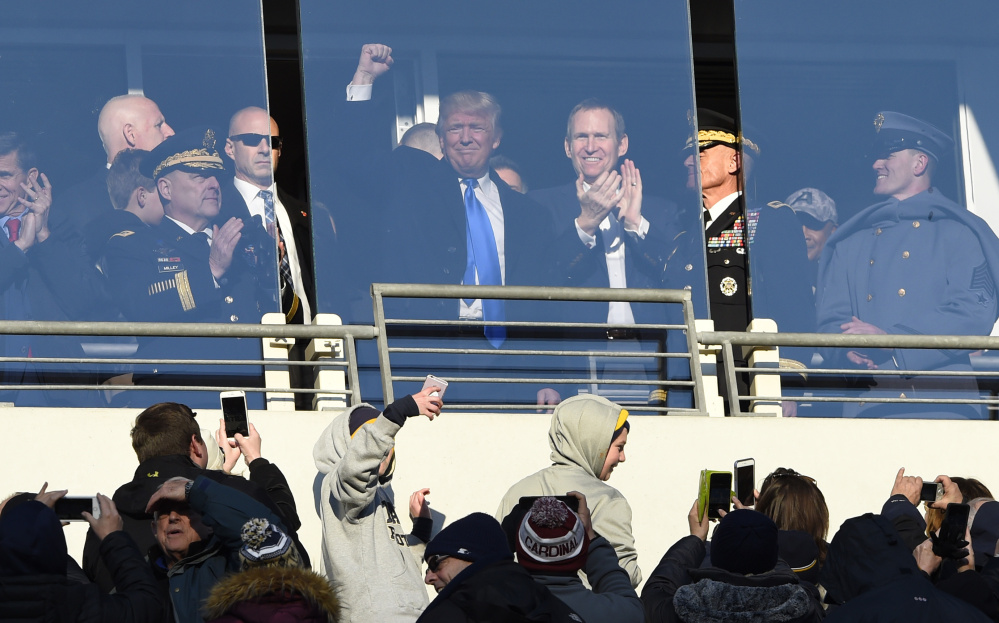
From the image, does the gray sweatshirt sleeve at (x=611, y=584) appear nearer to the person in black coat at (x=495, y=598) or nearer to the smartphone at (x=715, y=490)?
the person in black coat at (x=495, y=598)

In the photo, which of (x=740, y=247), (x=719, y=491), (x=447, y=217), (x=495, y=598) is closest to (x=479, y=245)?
(x=447, y=217)

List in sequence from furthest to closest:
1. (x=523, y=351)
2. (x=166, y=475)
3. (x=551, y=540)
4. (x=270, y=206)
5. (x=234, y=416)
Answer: (x=270, y=206)
(x=523, y=351)
(x=234, y=416)
(x=166, y=475)
(x=551, y=540)

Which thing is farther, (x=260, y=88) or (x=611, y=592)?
(x=260, y=88)

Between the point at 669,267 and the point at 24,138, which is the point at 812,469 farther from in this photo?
the point at 24,138

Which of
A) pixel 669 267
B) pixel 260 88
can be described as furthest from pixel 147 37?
pixel 669 267

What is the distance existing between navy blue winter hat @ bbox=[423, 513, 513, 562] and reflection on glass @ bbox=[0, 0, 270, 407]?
4.00 meters

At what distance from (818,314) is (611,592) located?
15.4 feet

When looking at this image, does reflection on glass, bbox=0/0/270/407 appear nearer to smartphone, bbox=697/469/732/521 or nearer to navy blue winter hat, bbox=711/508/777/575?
smartphone, bbox=697/469/732/521

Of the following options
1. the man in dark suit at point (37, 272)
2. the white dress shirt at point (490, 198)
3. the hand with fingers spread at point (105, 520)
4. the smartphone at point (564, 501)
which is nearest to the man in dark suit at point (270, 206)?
the white dress shirt at point (490, 198)

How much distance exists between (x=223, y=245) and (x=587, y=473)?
11.9 feet

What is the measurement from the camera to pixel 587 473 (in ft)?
16.2

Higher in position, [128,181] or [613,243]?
[128,181]

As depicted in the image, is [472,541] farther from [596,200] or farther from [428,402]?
[596,200]

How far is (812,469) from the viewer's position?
281 inches
